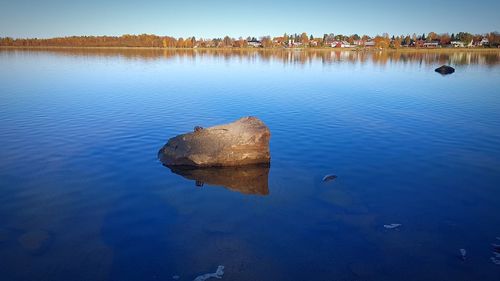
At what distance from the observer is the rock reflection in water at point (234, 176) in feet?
54.0

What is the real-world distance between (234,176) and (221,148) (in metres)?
1.99

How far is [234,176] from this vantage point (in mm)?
17672

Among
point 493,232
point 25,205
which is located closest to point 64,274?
point 25,205

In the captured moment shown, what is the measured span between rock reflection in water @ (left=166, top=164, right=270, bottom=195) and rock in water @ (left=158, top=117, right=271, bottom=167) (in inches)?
14.9

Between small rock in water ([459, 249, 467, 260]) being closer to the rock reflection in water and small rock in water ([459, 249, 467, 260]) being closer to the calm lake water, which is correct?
the calm lake water

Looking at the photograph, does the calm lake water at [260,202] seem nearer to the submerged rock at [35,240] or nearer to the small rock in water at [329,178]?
the submerged rock at [35,240]

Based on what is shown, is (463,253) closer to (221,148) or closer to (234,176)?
(234,176)

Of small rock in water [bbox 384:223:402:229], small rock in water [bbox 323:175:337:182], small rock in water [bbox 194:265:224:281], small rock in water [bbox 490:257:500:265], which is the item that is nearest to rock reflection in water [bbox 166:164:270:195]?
small rock in water [bbox 323:175:337:182]

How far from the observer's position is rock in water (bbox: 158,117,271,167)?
60.9ft

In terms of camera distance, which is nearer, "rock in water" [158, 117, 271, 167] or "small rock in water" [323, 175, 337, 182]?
"small rock in water" [323, 175, 337, 182]

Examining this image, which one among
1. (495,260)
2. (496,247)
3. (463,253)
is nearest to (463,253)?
(463,253)

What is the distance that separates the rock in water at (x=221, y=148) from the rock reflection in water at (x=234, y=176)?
38 cm

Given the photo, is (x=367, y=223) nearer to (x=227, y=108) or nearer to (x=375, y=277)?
(x=375, y=277)

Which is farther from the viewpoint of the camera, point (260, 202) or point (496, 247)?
point (260, 202)
